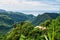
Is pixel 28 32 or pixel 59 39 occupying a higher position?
pixel 59 39

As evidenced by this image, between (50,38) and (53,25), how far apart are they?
1.52 feet

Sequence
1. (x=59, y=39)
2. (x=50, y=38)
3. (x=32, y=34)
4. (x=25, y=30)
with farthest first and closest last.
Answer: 1. (x=25, y=30)
2. (x=32, y=34)
3. (x=59, y=39)
4. (x=50, y=38)

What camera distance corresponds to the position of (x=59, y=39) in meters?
22.5

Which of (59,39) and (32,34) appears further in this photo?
(32,34)

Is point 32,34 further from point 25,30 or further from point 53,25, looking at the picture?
point 53,25

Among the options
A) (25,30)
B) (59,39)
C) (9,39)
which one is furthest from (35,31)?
(59,39)

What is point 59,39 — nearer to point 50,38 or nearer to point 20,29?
point 50,38

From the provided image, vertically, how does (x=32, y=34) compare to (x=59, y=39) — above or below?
below

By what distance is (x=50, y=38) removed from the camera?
6.42 m

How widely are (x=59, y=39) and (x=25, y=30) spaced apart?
948 inches

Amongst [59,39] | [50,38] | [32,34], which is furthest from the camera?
[32,34]

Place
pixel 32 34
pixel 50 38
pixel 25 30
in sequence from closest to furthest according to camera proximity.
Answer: pixel 50 38 → pixel 32 34 → pixel 25 30

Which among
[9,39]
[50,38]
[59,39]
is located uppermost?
[50,38]

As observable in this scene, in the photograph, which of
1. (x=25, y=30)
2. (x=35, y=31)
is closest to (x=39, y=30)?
(x=35, y=31)
